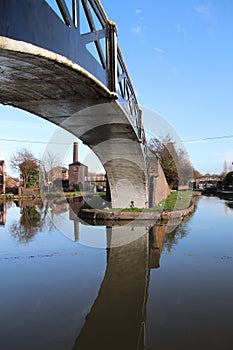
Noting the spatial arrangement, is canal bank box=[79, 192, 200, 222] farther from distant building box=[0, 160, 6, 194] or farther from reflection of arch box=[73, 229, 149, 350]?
distant building box=[0, 160, 6, 194]

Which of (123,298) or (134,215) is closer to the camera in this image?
(123,298)

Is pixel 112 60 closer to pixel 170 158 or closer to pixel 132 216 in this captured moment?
pixel 132 216

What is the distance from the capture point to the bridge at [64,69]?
337cm

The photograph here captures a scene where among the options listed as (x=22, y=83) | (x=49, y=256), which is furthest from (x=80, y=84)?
(x=49, y=256)

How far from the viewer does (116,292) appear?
277 inches

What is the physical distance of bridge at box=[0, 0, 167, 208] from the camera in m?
3.37

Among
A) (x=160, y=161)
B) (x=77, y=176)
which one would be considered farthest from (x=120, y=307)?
(x=77, y=176)

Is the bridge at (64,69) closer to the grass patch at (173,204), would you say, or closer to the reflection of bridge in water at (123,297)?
the reflection of bridge in water at (123,297)

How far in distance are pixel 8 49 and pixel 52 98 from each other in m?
3.76

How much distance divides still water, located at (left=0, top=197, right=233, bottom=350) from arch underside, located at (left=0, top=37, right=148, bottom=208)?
417 cm

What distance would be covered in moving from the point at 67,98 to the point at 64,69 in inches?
89.1

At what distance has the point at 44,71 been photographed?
182 inches

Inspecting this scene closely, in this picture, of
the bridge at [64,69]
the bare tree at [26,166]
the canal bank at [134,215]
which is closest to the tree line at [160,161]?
the bare tree at [26,166]

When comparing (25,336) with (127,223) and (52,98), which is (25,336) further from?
(127,223)
